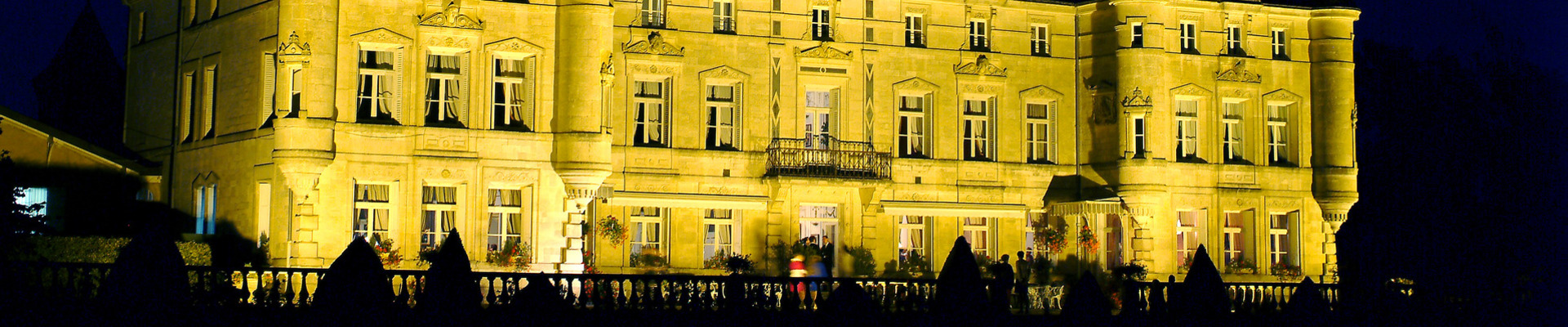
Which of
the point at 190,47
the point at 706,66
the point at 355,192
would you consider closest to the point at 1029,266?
the point at 706,66

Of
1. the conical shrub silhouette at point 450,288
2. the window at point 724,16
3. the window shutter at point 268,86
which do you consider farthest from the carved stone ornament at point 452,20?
the conical shrub silhouette at point 450,288

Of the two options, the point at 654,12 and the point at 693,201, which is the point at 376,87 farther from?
the point at 693,201

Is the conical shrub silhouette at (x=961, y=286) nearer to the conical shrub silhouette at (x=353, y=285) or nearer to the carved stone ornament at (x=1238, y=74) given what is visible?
the conical shrub silhouette at (x=353, y=285)

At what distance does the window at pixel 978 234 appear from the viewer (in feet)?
125

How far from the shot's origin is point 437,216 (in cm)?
3247

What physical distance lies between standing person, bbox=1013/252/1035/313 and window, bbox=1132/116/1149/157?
3094 mm

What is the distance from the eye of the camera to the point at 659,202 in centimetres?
3453

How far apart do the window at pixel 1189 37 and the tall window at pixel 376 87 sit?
16584 mm

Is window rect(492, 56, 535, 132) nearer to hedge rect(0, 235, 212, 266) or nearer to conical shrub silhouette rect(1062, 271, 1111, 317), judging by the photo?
hedge rect(0, 235, 212, 266)

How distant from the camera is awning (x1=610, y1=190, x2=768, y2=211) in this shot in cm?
3447

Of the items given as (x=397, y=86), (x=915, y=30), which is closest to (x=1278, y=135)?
(x=915, y=30)

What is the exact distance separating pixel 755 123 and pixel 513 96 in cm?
504

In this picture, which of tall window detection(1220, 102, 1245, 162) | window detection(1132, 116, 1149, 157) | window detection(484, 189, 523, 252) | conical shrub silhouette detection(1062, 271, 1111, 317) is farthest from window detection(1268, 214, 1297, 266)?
window detection(484, 189, 523, 252)

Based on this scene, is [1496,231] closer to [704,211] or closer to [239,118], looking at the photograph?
[704,211]
